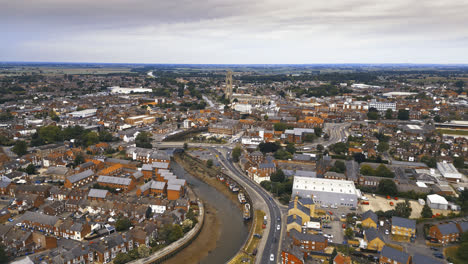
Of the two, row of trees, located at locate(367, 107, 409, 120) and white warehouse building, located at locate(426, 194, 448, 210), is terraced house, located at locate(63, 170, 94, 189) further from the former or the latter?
row of trees, located at locate(367, 107, 409, 120)

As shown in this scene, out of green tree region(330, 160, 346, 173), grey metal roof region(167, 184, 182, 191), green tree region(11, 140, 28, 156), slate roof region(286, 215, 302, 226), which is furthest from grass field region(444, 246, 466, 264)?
green tree region(11, 140, 28, 156)

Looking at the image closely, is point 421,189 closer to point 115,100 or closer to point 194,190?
point 194,190

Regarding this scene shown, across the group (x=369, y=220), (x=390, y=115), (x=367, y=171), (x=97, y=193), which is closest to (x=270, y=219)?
(x=369, y=220)

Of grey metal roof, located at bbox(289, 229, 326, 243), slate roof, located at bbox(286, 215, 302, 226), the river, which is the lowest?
the river

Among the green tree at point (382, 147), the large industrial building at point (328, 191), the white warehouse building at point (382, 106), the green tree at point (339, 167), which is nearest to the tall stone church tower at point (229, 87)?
the white warehouse building at point (382, 106)

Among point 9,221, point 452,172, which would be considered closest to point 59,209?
point 9,221

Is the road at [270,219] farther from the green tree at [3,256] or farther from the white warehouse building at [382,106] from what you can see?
the white warehouse building at [382,106]
